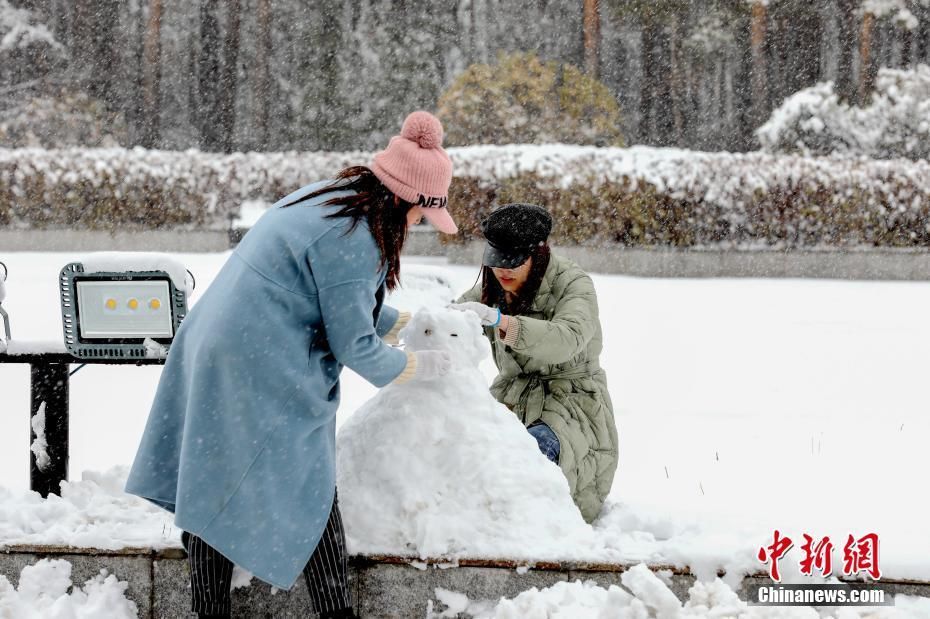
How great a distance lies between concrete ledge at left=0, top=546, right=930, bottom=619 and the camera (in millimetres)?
2736

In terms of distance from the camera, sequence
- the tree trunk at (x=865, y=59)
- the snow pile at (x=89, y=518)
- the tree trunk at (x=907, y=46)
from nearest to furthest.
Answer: the snow pile at (x=89, y=518)
the tree trunk at (x=865, y=59)
the tree trunk at (x=907, y=46)

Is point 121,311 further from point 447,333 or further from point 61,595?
point 447,333

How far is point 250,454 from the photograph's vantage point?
250 cm

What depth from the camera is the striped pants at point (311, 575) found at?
8.55 feet

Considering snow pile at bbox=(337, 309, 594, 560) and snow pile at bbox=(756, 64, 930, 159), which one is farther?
snow pile at bbox=(756, 64, 930, 159)

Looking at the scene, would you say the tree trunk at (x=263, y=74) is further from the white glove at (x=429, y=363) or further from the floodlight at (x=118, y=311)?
the white glove at (x=429, y=363)

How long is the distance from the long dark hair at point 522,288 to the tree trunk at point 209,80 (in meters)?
20.7

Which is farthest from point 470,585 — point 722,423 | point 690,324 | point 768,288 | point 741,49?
point 741,49

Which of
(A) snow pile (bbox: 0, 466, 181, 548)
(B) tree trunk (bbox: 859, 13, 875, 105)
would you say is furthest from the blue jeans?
(B) tree trunk (bbox: 859, 13, 875, 105)

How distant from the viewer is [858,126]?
16.6 m

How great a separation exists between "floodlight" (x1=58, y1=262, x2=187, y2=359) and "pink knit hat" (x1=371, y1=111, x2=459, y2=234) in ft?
3.13

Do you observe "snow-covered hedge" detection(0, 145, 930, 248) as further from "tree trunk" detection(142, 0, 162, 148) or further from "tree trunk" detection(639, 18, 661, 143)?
"tree trunk" detection(639, 18, 661, 143)

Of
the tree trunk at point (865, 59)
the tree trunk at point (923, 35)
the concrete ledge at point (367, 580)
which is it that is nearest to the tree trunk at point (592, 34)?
the tree trunk at point (865, 59)

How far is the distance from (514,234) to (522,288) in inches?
8.6
